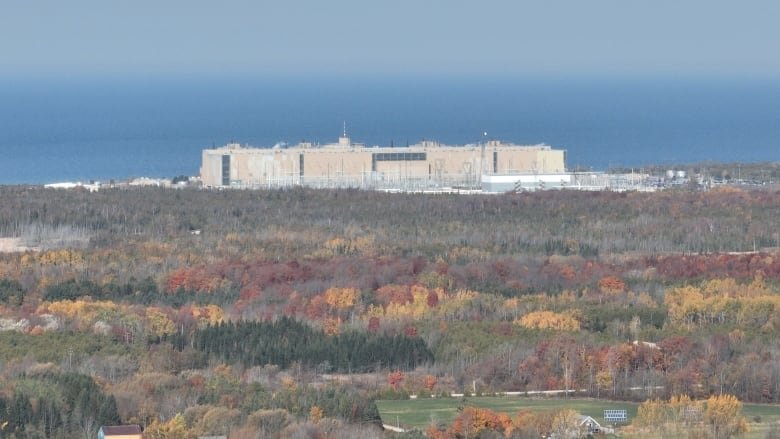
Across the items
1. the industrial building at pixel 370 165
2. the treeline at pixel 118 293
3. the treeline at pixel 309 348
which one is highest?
the industrial building at pixel 370 165

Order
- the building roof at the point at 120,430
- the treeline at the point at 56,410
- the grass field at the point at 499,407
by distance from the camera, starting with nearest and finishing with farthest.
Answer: the building roof at the point at 120,430
the treeline at the point at 56,410
the grass field at the point at 499,407

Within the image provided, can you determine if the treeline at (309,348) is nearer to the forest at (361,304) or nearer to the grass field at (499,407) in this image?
the forest at (361,304)

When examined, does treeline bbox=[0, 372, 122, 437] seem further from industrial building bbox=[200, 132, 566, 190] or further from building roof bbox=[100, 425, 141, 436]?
industrial building bbox=[200, 132, 566, 190]

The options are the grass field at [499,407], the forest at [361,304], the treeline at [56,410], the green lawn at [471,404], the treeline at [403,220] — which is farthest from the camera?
the treeline at [403,220]

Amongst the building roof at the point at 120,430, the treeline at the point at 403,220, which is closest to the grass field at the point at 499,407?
the building roof at the point at 120,430

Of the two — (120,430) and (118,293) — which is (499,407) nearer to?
(120,430)

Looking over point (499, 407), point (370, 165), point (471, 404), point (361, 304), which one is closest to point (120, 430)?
point (471, 404)

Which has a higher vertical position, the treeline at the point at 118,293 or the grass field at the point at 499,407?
the treeline at the point at 118,293

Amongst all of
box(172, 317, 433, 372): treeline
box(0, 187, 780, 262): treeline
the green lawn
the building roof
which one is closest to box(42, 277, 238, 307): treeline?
box(172, 317, 433, 372): treeline

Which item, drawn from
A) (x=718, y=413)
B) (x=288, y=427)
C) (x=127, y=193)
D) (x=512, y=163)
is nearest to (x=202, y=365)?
(x=288, y=427)
